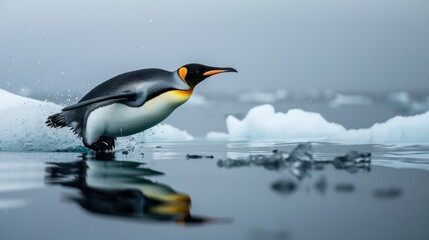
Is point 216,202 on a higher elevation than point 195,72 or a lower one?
lower

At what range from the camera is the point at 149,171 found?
2961 mm

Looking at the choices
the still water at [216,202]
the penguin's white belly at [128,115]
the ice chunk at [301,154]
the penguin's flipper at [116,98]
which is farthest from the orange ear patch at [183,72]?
the ice chunk at [301,154]

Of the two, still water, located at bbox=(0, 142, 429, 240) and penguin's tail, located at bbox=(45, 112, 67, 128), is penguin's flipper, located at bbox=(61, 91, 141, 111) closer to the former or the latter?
penguin's tail, located at bbox=(45, 112, 67, 128)

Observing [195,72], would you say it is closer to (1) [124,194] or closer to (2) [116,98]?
(2) [116,98]

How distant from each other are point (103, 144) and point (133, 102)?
0.55 metres

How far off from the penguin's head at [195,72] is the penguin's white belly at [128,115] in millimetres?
118

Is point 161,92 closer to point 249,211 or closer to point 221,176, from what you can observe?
point 221,176

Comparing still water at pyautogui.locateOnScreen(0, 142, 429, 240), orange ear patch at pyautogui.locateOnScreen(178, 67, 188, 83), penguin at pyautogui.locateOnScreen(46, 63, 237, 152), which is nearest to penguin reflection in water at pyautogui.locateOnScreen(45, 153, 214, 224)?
still water at pyautogui.locateOnScreen(0, 142, 429, 240)

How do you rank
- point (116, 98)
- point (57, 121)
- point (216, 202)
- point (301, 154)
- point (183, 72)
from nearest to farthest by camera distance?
1. point (216, 202)
2. point (301, 154)
3. point (116, 98)
4. point (183, 72)
5. point (57, 121)

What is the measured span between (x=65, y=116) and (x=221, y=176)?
2.62 metres

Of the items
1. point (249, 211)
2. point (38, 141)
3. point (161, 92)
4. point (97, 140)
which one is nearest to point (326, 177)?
point (249, 211)

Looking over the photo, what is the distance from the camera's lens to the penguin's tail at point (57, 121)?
4984 millimetres

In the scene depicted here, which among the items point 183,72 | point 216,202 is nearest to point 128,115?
point 183,72

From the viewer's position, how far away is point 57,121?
5027 millimetres
